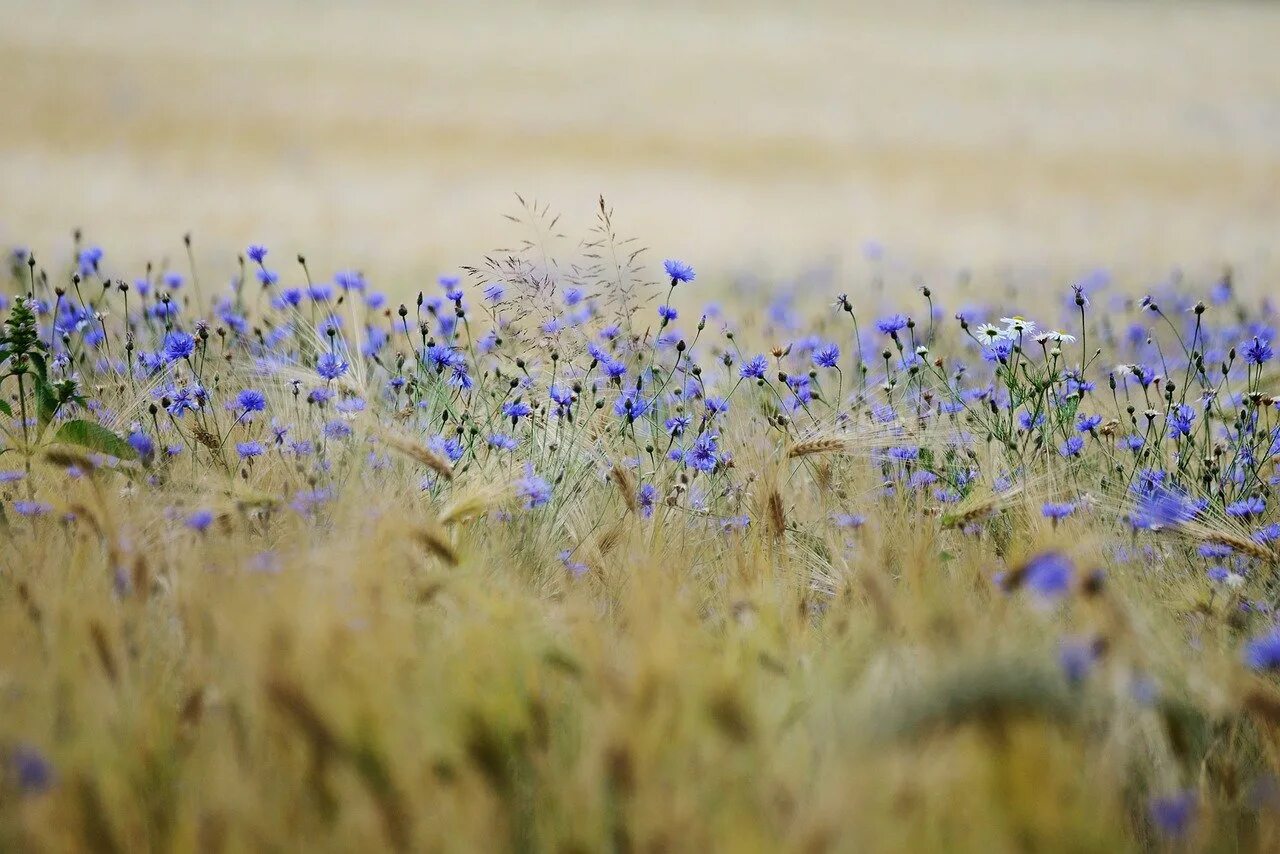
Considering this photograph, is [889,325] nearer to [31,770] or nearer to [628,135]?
[31,770]

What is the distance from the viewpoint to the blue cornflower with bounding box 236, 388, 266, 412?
2598 millimetres

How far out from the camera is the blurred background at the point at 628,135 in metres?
11.2

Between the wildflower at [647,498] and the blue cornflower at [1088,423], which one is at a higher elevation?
the blue cornflower at [1088,423]

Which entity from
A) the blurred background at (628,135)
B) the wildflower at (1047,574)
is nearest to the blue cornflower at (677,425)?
the wildflower at (1047,574)

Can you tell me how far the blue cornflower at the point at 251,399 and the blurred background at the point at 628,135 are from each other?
5.97 metres

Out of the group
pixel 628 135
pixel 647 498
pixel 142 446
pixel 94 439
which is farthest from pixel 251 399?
pixel 628 135

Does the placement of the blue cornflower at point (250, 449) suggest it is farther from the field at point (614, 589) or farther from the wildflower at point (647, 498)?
the wildflower at point (647, 498)

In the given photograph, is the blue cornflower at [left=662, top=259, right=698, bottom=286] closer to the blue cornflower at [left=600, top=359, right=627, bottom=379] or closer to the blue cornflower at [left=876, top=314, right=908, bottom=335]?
the blue cornflower at [left=600, top=359, right=627, bottom=379]

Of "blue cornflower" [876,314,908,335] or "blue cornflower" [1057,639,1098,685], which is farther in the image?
"blue cornflower" [876,314,908,335]

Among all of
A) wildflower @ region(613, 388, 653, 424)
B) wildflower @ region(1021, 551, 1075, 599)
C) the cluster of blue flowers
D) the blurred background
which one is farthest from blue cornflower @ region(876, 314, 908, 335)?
the blurred background

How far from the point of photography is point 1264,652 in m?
1.53

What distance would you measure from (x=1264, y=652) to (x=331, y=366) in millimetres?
1797

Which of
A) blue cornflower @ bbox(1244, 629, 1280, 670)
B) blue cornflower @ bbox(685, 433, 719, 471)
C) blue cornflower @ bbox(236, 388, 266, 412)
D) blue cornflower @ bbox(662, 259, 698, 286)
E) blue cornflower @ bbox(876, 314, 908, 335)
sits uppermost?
blue cornflower @ bbox(662, 259, 698, 286)

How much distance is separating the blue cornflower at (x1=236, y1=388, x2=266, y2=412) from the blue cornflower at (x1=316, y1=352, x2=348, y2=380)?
147mm
